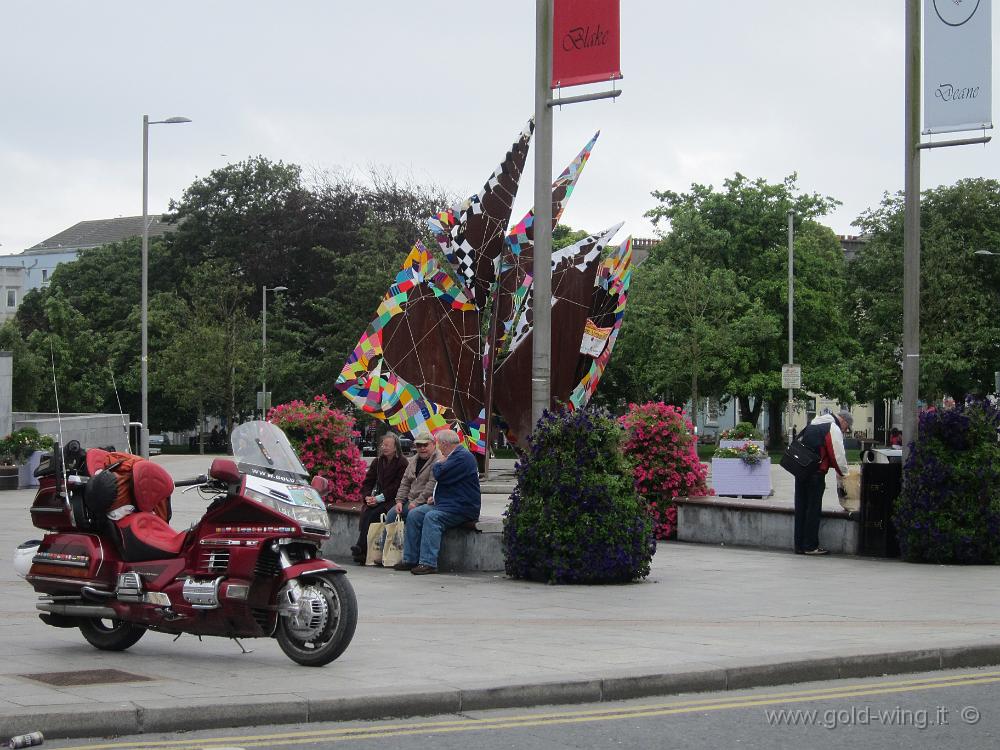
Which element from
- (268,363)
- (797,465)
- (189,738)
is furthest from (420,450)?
(268,363)

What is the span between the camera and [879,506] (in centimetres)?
1596

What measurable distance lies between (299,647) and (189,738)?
174cm

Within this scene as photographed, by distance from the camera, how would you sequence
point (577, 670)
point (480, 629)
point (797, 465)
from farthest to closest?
1. point (797, 465)
2. point (480, 629)
3. point (577, 670)

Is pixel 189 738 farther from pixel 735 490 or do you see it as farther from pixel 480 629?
pixel 735 490

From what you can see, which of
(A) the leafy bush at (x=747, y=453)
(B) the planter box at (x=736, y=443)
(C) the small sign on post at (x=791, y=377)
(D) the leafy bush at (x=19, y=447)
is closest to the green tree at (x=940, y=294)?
(C) the small sign on post at (x=791, y=377)

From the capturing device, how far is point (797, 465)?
15898 mm

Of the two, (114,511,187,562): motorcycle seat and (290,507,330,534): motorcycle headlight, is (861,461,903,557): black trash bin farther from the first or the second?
(114,511,187,562): motorcycle seat

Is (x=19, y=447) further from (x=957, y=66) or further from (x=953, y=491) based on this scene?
(x=957, y=66)

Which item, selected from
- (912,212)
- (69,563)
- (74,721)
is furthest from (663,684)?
(912,212)

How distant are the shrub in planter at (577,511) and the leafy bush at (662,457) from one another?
4.53 meters

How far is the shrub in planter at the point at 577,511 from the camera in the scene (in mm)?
13016

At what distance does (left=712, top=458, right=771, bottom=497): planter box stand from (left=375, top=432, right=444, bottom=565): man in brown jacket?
1457cm

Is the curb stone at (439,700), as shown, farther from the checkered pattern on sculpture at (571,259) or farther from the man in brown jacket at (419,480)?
the checkered pattern on sculpture at (571,259)

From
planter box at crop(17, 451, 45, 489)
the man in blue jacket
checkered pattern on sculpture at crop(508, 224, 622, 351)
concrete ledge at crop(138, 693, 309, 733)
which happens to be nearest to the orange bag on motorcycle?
concrete ledge at crop(138, 693, 309, 733)
